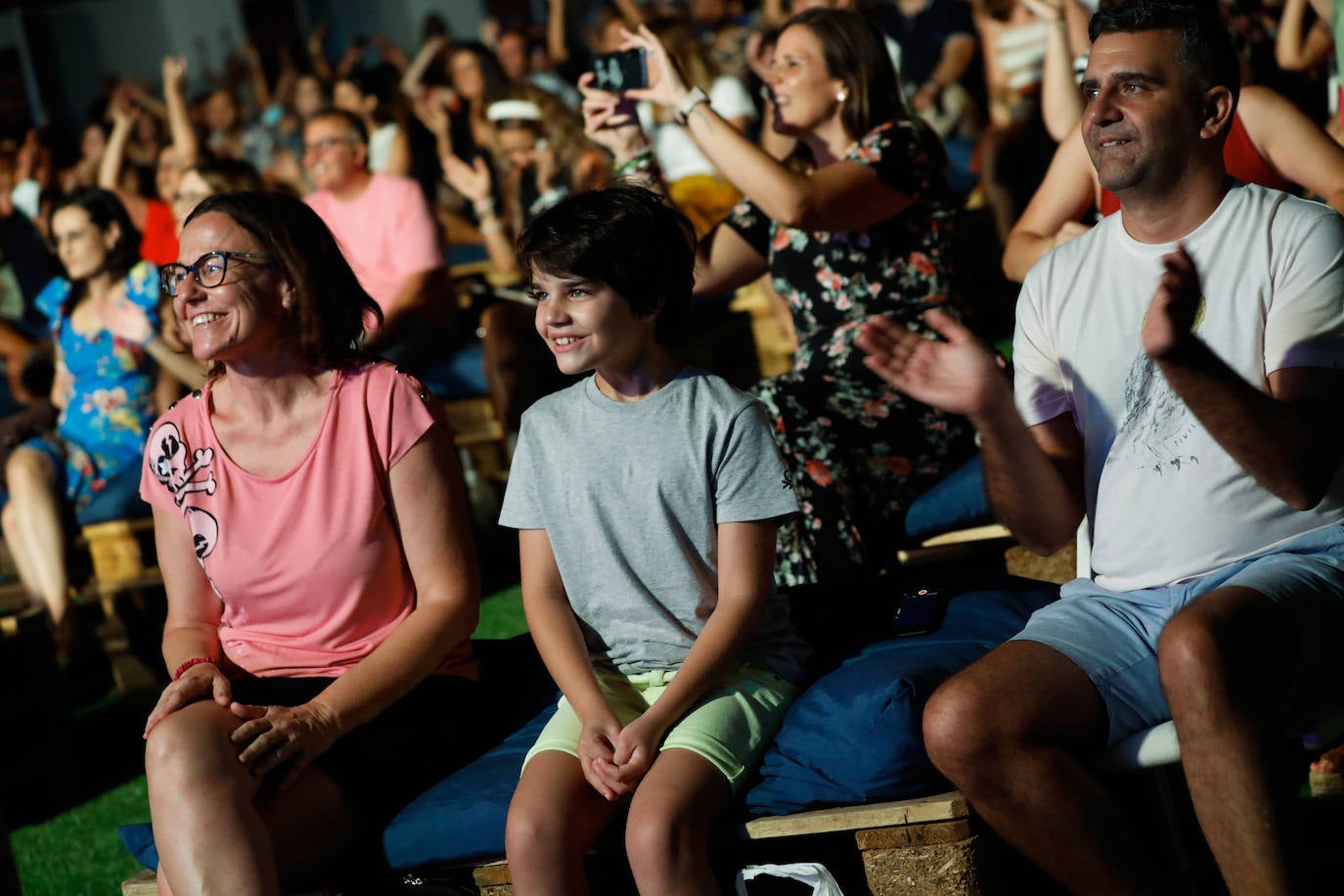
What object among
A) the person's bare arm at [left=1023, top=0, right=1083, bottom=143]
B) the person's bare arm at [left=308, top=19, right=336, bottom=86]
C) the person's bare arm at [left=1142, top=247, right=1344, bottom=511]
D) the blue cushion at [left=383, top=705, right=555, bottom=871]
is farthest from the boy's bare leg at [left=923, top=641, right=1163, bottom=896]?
the person's bare arm at [left=308, top=19, right=336, bottom=86]

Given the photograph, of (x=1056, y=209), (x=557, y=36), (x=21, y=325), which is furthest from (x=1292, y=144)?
(x=557, y=36)

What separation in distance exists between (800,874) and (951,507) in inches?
47.1

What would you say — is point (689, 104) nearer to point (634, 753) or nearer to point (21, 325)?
point (634, 753)

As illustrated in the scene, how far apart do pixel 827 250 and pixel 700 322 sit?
188cm

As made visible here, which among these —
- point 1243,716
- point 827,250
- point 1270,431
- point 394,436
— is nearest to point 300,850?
point 394,436

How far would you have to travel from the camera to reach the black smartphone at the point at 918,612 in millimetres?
2453

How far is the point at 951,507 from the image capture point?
3066 mm

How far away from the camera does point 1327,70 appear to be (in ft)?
17.0

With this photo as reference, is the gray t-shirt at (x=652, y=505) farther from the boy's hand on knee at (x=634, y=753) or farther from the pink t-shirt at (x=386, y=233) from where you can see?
the pink t-shirt at (x=386, y=233)

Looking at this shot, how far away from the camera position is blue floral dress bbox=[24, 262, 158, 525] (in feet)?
15.7

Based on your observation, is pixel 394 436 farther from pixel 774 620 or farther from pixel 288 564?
pixel 774 620

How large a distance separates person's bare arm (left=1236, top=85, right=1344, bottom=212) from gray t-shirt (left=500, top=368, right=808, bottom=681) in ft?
4.23

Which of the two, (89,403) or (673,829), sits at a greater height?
(89,403)

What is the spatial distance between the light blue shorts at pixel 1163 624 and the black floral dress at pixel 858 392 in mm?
840
